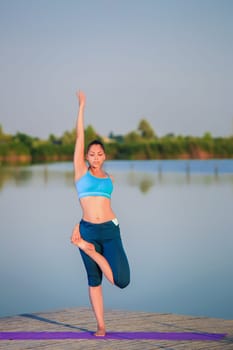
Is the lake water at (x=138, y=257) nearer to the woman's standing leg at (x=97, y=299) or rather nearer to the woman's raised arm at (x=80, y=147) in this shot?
the woman's standing leg at (x=97, y=299)

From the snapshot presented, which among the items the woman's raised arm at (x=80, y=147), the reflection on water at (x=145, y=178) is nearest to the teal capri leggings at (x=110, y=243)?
the woman's raised arm at (x=80, y=147)

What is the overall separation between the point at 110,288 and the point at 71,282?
132cm

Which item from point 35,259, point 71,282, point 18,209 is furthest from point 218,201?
point 71,282

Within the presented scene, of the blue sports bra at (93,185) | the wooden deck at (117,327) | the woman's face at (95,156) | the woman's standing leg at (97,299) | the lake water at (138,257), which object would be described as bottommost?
the lake water at (138,257)

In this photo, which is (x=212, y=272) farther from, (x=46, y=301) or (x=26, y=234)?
(x=26, y=234)

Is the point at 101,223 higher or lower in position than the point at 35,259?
higher

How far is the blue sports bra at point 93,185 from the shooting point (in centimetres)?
673

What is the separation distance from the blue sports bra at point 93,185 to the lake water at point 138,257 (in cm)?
596

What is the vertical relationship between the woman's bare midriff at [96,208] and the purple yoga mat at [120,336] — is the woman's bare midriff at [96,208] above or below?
above

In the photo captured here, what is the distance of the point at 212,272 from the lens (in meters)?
16.8

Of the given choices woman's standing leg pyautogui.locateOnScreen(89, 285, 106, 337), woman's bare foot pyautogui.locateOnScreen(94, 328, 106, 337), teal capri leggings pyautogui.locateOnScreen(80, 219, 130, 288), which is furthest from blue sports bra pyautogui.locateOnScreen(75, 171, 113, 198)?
woman's bare foot pyautogui.locateOnScreen(94, 328, 106, 337)

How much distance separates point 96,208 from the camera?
264 inches

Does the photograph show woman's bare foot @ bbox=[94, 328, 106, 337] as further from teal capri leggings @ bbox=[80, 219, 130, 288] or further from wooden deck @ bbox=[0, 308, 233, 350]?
teal capri leggings @ bbox=[80, 219, 130, 288]

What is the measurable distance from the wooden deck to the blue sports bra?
1242 mm
